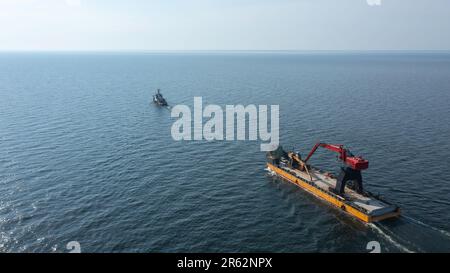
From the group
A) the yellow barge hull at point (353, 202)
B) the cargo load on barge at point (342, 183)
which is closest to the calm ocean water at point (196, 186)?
the yellow barge hull at point (353, 202)

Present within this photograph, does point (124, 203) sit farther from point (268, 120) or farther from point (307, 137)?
point (268, 120)

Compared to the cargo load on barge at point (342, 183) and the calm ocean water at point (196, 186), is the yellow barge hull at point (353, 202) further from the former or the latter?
the calm ocean water at point (196, 186)

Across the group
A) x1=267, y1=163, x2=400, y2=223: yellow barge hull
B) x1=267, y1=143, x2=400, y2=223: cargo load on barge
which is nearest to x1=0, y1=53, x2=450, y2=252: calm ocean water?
x1=267, y1=163, x2=400, y2=223: yellow barge hull

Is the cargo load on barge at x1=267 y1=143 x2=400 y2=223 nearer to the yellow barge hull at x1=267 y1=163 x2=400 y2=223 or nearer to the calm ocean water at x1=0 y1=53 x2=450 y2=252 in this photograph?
the yellow barge hull at x1=267 y1=163 x2=400 y2=223

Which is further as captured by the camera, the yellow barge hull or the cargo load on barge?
the cargo load on barge

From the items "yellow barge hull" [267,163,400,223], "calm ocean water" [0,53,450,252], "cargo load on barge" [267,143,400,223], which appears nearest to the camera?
"calm ocean water" [0,53,450,252]

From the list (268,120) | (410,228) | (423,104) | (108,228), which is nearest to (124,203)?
(108,228)

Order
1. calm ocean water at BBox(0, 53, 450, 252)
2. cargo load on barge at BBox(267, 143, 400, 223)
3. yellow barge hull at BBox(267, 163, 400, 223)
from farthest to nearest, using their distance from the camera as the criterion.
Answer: cargo load on barge at BBox(267, 143, 400, 223) → yellow barge hull at BBox(267, 163, 400, 223) → calm ocean water at BBox(0, 53, 450, 252)

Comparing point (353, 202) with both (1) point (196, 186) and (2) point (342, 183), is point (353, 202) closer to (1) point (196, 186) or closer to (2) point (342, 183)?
(2) point (342, 183)

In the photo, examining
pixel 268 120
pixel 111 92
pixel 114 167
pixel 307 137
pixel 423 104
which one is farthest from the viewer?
pixel 111 92
